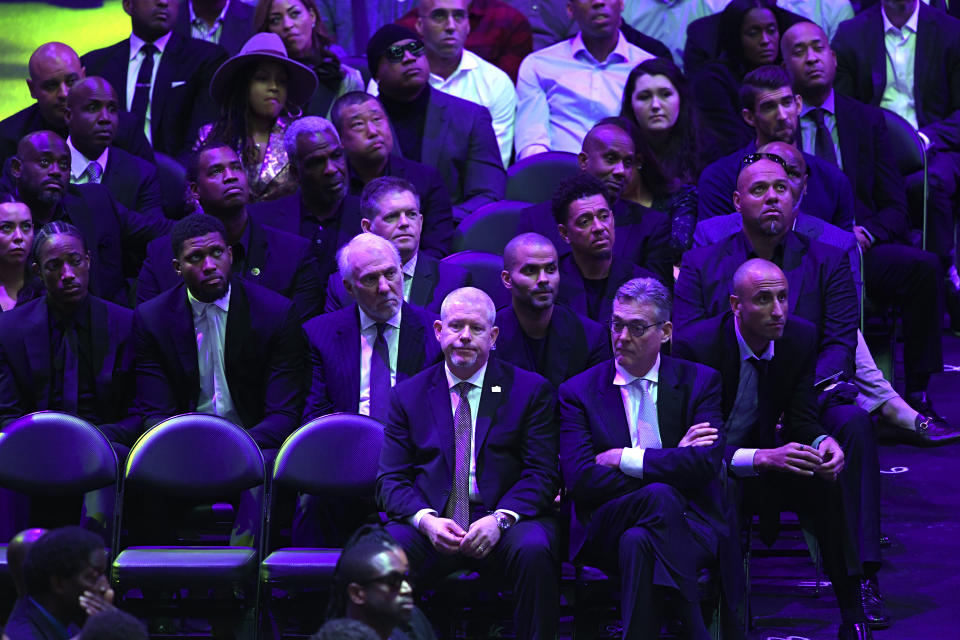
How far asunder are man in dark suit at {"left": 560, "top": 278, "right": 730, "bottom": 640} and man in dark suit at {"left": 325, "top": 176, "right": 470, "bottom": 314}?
0.94 m

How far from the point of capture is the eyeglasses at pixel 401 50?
6.35 m

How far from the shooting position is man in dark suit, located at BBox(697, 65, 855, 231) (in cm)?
595

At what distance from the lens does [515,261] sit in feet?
16.7

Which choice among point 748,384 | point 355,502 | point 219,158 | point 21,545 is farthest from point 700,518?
point 219,158

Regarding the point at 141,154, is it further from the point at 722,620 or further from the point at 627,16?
the point at 722,620

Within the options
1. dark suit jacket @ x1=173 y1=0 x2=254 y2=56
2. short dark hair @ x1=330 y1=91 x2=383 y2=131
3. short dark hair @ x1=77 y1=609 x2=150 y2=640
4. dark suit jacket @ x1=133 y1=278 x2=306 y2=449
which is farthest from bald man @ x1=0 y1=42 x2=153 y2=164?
short dark hair @ x1=77 y1=609 x2=150 y2=640

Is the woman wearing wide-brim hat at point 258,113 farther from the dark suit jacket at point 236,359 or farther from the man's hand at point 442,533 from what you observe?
the man's hand at point 442,533

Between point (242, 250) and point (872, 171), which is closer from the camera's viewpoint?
point (242, 250)

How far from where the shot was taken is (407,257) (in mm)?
5520

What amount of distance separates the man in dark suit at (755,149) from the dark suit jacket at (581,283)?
637mm

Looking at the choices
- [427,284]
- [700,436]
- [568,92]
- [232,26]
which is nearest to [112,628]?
[700,436]

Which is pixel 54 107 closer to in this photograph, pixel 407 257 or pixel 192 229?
pixel 192 229

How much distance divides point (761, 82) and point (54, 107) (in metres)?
2.96

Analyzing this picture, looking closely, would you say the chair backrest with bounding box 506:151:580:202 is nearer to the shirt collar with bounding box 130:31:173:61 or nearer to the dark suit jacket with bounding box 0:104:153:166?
the dark suit jacket with bounding box 0:104:153:166
